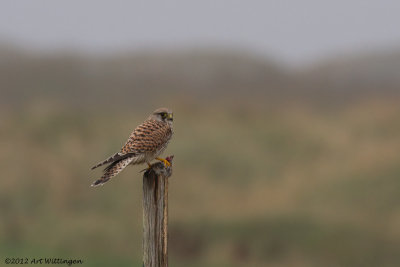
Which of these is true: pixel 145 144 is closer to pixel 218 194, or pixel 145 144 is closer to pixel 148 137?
pixel 148 137

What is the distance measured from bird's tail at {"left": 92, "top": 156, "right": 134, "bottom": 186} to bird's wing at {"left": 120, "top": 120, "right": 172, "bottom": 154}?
9 cm

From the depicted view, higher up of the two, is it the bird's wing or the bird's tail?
the bird's wing

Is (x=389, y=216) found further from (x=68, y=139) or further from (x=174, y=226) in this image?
(x=68, y=139)

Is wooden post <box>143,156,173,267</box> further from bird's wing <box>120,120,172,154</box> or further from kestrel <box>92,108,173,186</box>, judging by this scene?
bird's wing <box>120,120,172,154</box>

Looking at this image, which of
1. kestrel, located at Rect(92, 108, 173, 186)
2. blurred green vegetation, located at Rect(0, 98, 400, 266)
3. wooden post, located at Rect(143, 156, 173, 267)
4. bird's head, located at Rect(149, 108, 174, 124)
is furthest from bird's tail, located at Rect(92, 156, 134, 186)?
blurred green vegetation, located at Rect(0, 98, 400, 266)

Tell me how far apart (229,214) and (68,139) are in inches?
263

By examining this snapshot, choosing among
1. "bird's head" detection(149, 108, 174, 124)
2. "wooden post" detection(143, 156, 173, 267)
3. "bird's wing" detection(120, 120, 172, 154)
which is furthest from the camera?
"bird's head" detection(149, 108, 174, 124)

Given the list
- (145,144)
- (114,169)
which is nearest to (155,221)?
(114,169)

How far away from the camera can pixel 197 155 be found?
18.7m

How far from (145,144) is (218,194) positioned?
1078cm

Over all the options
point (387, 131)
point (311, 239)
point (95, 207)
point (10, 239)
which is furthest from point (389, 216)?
point (10, 239)

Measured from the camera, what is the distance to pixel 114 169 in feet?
18.5

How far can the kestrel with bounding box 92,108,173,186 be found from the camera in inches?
225

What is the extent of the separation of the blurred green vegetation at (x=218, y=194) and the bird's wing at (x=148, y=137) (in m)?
7.18
